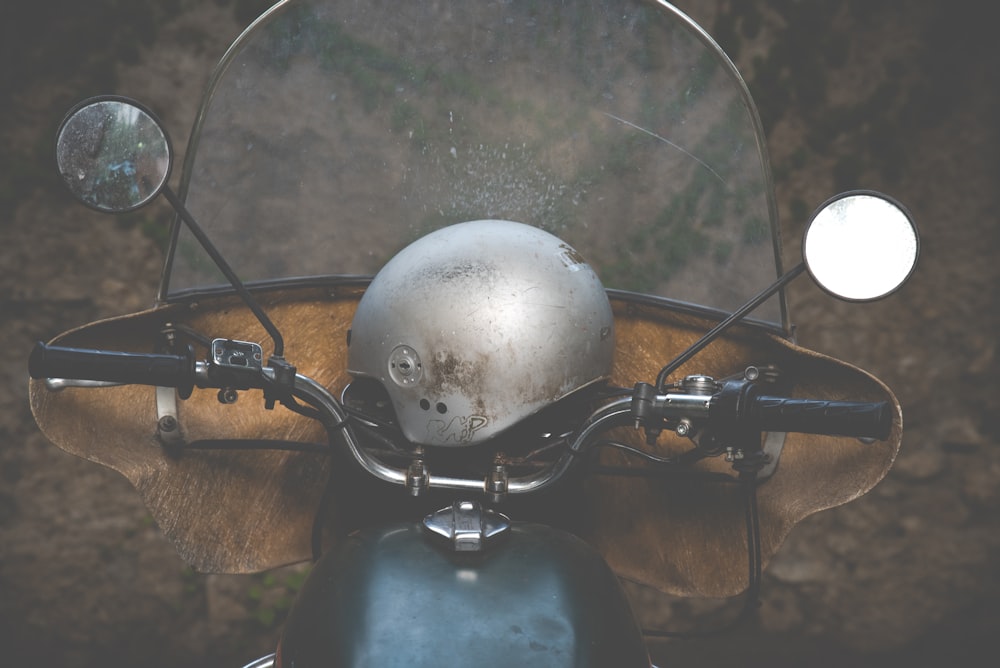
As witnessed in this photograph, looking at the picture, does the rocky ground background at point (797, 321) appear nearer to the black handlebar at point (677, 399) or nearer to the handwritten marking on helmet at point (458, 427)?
the black handlebar at point (677, 399)

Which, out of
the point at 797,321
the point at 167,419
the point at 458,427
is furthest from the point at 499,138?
the point at 797,321

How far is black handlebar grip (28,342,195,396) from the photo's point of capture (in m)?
1.28

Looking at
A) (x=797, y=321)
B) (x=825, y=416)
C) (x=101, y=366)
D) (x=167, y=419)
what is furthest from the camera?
(x=797, y=321)

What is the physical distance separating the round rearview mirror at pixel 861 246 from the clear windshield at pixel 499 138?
0.29 m

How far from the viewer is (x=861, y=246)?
135cm

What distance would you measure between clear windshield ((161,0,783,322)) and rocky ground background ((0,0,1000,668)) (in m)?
1.64

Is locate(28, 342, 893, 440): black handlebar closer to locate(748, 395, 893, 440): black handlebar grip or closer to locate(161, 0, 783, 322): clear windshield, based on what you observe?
locate(748, 395, 893, 440): black handlebar grip

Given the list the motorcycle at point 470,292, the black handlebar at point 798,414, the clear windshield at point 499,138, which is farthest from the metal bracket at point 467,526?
the clear windshield at point 499,138

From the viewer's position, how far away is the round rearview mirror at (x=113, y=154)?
4.39 ft

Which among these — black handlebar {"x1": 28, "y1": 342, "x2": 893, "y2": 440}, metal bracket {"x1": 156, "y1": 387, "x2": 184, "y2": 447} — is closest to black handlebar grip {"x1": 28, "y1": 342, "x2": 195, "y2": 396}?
black handlebar {"x1": 28, "y1": 342, "x2": 893, "y2": 440}

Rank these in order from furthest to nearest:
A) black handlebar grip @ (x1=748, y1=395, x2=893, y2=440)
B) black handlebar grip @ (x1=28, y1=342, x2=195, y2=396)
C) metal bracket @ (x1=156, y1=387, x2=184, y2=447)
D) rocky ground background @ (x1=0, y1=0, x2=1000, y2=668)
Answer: rocky ground background @ (x1=0, y1=0, x2=1000, y2=668), metal bracket @ (x1=156, y1=387, x2=184, y2=447), black handlebar grip @ (x1=28, y1=342, x2=195, y2=396), black handlebar grip @ (x1=748, y1=395, x2=893, y2=440)

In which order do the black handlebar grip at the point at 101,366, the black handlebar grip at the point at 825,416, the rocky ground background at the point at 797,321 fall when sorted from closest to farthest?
the black handlebar grip at the point at 825,416
the black handlebar grip at the point at 101,366
the rocky ground background at the point at 797,321

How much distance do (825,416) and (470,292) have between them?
1.64 ft

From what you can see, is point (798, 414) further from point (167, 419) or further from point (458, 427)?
point (167, 419)
